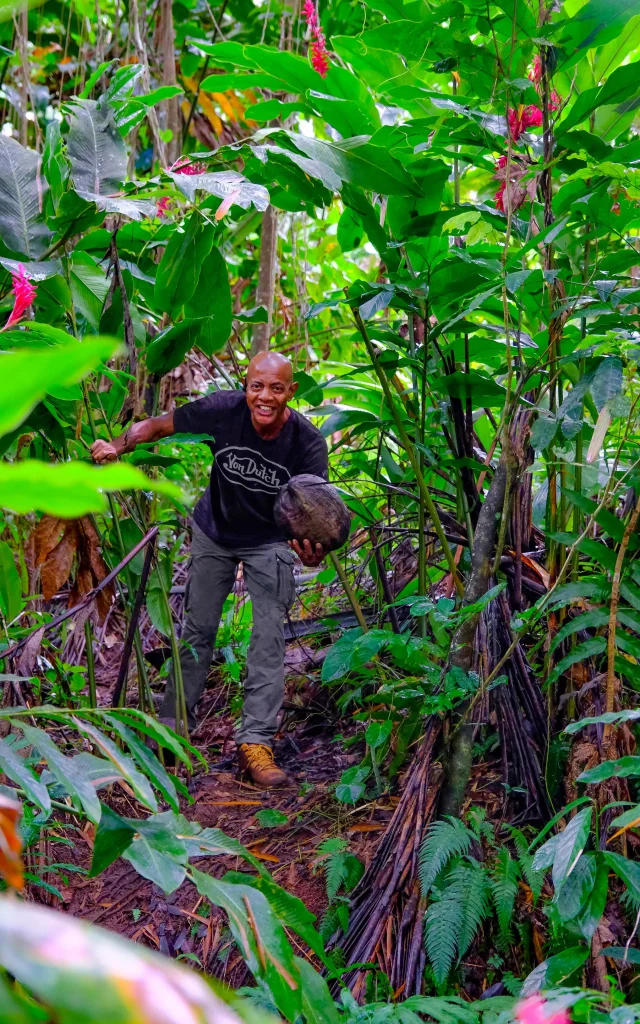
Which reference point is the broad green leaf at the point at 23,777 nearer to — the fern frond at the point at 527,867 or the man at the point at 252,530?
the fern frond at the point at 527,867

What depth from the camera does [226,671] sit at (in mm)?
3488

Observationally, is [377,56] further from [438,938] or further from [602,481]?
[438,938]

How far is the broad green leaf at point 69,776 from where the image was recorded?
827 mm

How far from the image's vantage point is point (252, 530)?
119 inches

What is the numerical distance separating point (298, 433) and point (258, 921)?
2.07 metres

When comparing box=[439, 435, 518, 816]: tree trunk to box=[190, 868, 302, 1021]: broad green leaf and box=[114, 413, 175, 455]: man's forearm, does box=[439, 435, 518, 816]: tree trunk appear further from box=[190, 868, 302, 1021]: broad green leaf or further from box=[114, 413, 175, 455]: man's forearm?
box=[190, 868, 302, 1021]: broad green leaf

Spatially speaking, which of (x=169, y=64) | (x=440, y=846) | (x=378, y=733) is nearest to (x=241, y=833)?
(x=378, y=733)

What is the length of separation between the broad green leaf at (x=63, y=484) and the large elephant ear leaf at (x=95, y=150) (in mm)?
1678

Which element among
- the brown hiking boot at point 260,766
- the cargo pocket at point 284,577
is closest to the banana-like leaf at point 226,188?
the cargo pocket at point 284,577

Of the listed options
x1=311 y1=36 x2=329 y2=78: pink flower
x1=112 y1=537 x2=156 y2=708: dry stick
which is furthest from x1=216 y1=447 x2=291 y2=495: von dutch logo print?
x1=311 y1=36 x2=329 y2=78: pink flower

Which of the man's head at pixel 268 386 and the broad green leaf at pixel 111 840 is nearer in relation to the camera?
the broad green leaf at pixel 111 840

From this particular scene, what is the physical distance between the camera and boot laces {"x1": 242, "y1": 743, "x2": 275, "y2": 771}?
108 inches

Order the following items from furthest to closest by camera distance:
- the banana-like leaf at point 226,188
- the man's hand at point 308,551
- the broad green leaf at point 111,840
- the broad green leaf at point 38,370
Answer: the man's hand at point 308,551, the banana-like leaf at point 226,188, the broad green leaf at point 111,840, the broad green leaf at point 38,370

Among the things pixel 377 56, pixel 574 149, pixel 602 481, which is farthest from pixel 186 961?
pixel 377 56
